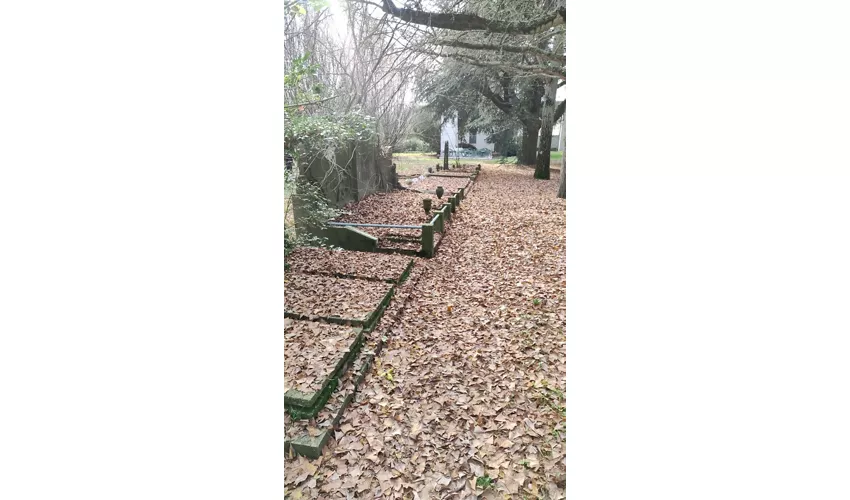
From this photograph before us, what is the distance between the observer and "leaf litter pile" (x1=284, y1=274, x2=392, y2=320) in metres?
2.95

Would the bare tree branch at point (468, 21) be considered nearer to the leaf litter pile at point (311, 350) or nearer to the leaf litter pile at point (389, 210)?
the leaf litter pile at point (311, 350)

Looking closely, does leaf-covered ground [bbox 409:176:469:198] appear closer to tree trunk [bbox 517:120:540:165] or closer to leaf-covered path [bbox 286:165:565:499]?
tree trunk [bbox 517:120:540:165]

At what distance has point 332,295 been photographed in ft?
10.5

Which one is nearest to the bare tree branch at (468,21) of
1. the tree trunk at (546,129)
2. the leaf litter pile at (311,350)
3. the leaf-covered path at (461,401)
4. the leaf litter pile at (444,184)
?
the leaf litter pile at (311,350)

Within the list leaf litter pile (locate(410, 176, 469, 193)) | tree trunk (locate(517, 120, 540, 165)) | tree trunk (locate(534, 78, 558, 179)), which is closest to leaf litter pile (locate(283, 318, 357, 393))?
leaf litter pile (locate(410, 176, 469, 193))

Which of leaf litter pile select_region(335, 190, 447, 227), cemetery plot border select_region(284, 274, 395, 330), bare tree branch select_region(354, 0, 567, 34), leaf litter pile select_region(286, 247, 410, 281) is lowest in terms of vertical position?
cemetery plot border select_region(284, 274, 395, 330)

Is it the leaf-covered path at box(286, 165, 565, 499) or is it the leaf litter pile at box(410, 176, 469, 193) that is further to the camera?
the leaf litter pile at box(410, 176, 469, 193)

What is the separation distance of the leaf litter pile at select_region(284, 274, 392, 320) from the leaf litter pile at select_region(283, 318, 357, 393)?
16cm
